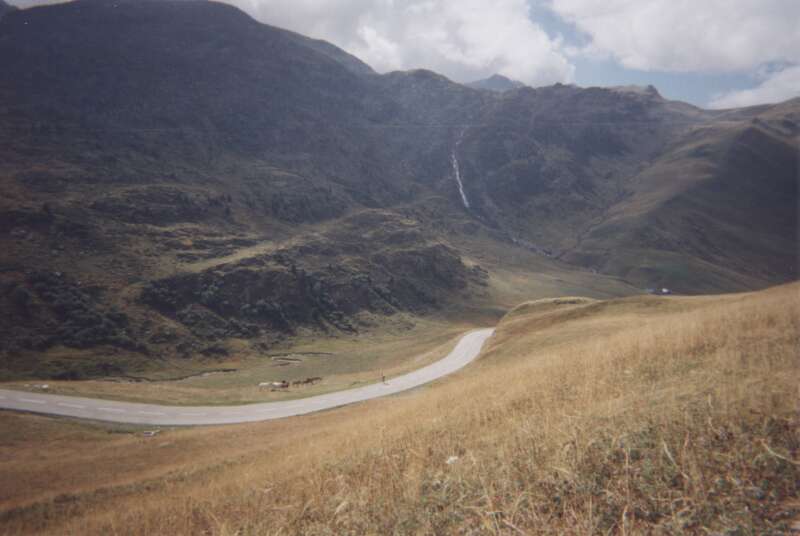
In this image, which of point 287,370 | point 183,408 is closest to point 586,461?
point 183,408

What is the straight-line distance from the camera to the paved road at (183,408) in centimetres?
4178

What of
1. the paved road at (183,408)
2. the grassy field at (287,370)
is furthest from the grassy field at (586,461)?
the grassy field at (287,370)

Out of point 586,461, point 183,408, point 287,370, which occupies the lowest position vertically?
point 287,370

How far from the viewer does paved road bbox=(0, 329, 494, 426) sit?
41781 mm

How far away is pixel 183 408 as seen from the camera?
46281mm

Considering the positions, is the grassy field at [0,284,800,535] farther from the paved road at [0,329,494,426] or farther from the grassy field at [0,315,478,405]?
the grassy field at [0,315,478,405]

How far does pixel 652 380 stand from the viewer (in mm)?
8922

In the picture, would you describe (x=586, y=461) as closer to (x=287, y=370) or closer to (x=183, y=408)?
(x=183, y=408)

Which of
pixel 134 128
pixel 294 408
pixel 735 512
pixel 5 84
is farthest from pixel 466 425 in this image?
pixel 5 84

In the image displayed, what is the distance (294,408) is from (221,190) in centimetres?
14221

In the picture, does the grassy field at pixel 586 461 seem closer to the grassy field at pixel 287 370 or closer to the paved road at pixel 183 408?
the paved road at pixel 183 408

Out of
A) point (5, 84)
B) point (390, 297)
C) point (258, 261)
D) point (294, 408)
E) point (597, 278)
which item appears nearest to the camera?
point (294, 408)

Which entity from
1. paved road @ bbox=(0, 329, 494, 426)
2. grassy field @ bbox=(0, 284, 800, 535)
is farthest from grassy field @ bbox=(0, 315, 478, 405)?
grassy field @ bbox=(0, 284, 800, 535)

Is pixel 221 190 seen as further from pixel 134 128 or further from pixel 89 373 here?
pixel 89 373
